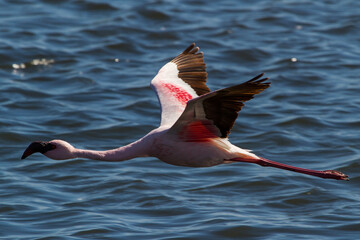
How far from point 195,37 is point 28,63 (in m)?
4.22

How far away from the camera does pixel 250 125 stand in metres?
13.7

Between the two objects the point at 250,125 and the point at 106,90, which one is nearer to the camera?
the point at 250,125

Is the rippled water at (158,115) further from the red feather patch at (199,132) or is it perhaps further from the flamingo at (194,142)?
the red feather patch at (199,132)

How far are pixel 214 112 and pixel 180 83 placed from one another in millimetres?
2321

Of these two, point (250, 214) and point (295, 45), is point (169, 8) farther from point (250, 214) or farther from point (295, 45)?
point (250, 214)

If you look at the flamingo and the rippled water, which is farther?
the rippled water

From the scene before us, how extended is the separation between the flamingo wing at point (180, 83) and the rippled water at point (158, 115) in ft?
5.12

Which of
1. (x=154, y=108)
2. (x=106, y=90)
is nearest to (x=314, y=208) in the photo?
(x=154, y=108)

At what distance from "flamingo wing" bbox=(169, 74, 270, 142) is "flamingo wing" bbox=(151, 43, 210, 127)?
1.08 meters

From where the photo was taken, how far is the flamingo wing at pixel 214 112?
24.4 ft

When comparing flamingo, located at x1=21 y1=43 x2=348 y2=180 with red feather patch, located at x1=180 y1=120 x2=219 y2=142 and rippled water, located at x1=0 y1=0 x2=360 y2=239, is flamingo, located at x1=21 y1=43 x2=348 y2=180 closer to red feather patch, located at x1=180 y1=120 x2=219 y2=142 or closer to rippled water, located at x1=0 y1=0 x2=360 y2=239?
red feather patch, located at x1=180 y1=120 x2=219 y2=142

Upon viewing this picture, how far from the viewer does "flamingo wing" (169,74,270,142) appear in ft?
24.4

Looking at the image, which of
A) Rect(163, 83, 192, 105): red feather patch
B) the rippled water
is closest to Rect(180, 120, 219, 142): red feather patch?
Rect(163, 83, 192, 105): red feather patch

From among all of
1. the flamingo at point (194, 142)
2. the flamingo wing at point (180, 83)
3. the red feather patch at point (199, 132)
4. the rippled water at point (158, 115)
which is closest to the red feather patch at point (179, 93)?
the flamingo wing at point (180, 83)
